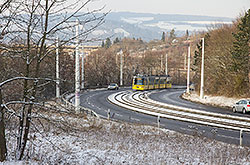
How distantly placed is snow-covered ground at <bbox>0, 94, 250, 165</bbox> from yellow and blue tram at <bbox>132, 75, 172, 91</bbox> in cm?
3797

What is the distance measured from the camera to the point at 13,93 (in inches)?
341

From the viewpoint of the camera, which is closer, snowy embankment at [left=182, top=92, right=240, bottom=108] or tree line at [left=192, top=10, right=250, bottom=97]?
snowy embankment at [left=182, top=92, right=240, bottom=108]

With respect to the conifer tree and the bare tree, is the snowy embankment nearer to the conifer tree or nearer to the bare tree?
the conifer tree

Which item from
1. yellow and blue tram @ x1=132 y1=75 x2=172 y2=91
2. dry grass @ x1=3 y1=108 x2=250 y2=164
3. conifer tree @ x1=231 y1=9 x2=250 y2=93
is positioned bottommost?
yellow and blue tram @ x1=132 y1=75 x2=172 y2=91

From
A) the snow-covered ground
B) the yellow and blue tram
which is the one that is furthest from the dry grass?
the yellow and blue tram

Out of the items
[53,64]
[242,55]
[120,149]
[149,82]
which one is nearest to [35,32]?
[53,64]

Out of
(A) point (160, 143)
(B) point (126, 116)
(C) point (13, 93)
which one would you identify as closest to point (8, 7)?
(C) point (13, 93)

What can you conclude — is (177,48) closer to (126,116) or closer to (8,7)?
(126,116)

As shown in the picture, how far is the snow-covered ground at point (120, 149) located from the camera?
29.8 feet

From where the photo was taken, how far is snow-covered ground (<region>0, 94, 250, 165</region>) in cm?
Answer: 908

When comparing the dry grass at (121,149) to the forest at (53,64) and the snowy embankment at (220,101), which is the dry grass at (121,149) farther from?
the snowy embankment at (220,101)

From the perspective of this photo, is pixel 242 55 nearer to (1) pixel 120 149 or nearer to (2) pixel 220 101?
(2) pixel 220 101

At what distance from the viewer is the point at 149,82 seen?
184 ft

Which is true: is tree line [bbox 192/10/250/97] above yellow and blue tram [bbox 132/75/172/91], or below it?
above
